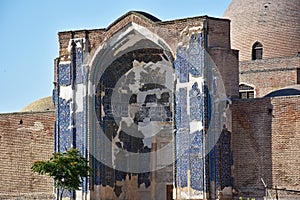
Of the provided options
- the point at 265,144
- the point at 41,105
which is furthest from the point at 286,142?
the point at 41,105

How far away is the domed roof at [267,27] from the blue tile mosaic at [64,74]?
7.74 meters

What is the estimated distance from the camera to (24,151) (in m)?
22.8

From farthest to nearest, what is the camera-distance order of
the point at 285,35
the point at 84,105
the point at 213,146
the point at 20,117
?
the point at 285,35
the point at 20,117
the point at 84,105
the point at 213,146

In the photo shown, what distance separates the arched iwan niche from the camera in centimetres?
2130

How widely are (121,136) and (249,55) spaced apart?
7101mm

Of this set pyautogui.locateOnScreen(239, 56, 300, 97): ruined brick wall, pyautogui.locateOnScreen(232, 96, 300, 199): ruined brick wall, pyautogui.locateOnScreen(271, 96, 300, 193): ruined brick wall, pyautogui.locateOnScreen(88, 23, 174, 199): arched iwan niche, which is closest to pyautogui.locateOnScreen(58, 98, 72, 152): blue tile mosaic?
pyautogui.locateOnScreen(88, 23, 174, 199): arched iwan niche

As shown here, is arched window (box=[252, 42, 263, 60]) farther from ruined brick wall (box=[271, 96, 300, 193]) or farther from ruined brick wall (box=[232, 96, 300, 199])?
ruined brick wall (box=[271, 96, 300, 193])

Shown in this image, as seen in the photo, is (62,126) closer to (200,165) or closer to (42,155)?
(42,155)

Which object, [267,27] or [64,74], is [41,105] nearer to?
[64,74]

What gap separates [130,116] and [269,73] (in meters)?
5.63

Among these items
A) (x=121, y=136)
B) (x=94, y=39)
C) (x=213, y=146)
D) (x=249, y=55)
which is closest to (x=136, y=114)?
(x=121, y=136)

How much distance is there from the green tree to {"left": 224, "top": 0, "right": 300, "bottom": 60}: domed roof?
9.55 meters

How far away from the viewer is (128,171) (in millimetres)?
22172

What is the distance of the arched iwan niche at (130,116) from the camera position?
21297 millimetres
